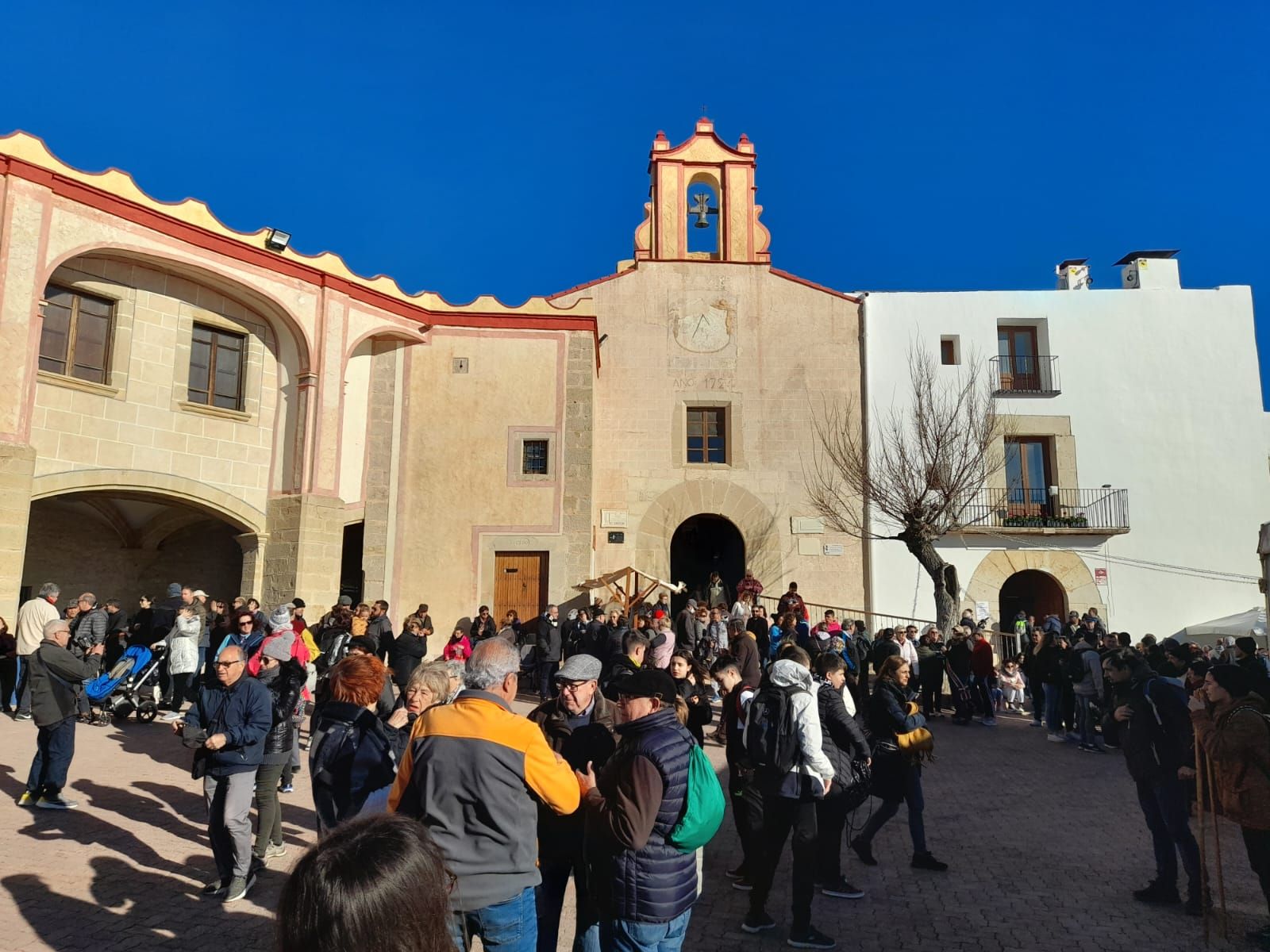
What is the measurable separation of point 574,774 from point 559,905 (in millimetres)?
1054

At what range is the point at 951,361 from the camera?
2139cm

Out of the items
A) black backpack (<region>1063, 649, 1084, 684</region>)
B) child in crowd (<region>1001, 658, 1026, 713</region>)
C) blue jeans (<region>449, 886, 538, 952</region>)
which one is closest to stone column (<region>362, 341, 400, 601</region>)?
child in crowd (<region>1001, 658, 1026, 713</region>)

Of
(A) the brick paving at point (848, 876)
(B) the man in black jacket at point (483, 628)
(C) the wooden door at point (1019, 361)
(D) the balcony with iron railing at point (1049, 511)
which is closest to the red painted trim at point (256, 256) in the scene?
(B) the man in black jacket at point (483, 628)

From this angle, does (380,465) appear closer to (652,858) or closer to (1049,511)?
(1049,511)

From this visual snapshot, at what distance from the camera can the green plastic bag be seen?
3.37m

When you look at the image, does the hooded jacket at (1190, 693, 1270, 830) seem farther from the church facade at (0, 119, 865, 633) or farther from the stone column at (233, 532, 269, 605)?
the stone column at (233, 532, 269, 605)

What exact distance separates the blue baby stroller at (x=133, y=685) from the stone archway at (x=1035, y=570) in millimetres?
15980

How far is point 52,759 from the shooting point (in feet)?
23.3

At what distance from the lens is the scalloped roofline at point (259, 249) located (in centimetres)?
1414

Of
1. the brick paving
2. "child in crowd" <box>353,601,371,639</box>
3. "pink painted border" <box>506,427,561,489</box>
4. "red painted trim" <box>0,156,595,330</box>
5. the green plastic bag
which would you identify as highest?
A: "red painted trim" <box>0,156,595,330</box>

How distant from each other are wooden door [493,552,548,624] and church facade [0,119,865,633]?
0.04 m

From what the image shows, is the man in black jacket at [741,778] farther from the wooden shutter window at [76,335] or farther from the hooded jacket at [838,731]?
the wooden shutter window at [76,335]

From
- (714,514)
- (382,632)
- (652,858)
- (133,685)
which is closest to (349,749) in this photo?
(652,858)

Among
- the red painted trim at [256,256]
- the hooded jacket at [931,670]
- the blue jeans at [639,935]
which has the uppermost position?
the red painted trim at [256,256]
